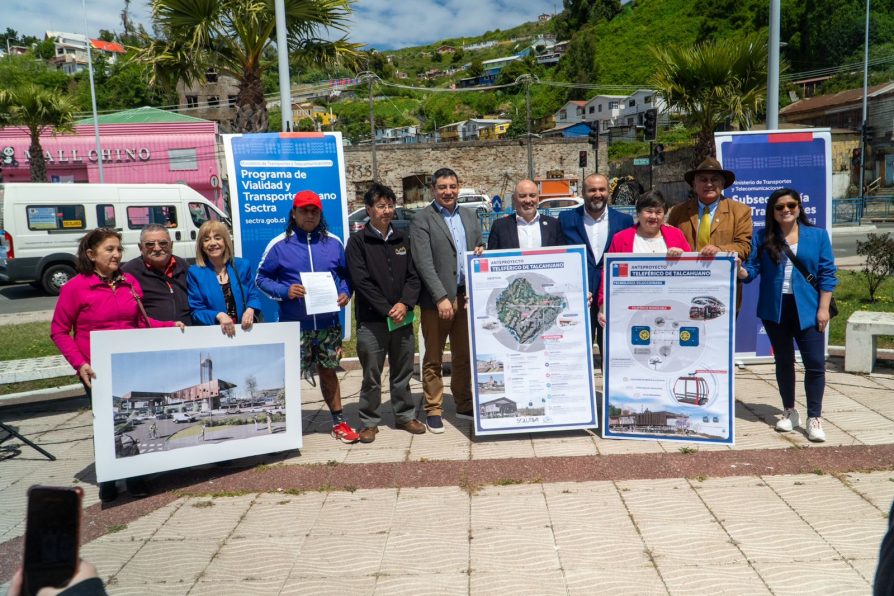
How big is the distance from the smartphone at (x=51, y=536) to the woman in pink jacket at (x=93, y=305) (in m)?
3.53

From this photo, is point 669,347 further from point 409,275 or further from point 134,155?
point 134,155

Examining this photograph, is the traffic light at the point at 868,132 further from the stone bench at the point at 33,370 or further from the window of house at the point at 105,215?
the stone bench at the point at 33,370

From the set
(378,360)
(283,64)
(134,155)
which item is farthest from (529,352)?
(134,155)

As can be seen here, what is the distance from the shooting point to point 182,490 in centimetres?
449

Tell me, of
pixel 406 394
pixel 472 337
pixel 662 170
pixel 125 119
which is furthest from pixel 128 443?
pixel 662 170

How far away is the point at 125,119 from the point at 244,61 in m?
31.0

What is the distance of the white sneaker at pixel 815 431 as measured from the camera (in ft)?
15.9

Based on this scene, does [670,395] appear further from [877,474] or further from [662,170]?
[662,170]

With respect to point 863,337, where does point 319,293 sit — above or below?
above

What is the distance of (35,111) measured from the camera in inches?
963

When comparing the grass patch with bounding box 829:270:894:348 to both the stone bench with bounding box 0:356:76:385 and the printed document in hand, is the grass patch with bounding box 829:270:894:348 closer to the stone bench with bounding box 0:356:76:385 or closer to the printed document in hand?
the printed document in hand

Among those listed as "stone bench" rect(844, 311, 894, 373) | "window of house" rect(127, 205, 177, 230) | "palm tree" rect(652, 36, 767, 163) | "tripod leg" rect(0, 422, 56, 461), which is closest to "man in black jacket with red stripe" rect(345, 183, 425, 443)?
"tripod leg" rect(0, 422, 56, 461)

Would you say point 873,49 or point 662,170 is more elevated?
point 873,49

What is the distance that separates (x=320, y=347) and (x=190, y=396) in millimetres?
1063
